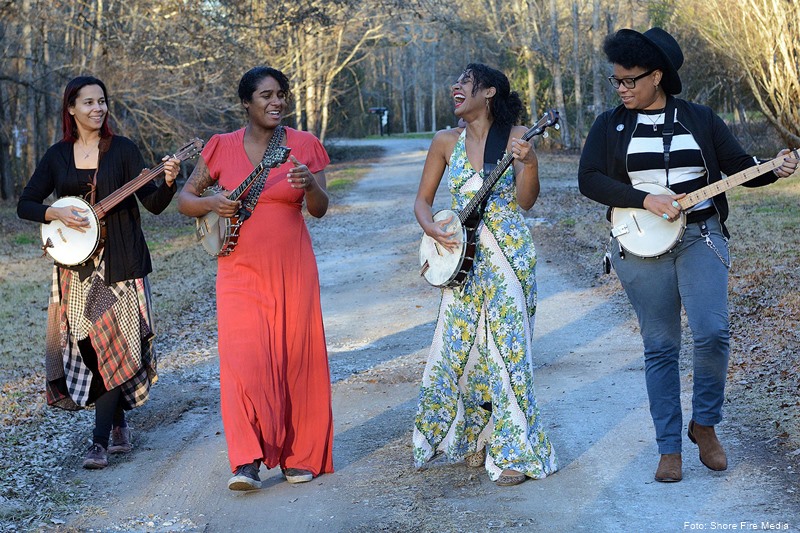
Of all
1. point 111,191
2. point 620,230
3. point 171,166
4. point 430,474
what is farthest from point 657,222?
point 111,191

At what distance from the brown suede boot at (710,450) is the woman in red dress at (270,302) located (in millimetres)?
2005

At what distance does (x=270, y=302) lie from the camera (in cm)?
586

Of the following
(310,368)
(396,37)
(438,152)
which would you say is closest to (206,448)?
(310,368)

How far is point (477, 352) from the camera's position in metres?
5.79

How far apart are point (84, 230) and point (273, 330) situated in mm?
1404

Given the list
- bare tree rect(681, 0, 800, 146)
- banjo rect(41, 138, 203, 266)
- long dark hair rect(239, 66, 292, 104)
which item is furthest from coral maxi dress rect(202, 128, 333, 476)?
bare tree rect(681, 0, 800, 146)

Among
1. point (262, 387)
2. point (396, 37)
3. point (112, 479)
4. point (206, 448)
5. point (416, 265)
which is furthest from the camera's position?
point (396, 37)

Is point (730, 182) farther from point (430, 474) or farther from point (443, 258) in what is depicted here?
point (430, 474)

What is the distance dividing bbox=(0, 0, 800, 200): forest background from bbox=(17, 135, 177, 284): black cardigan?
11.9 meters

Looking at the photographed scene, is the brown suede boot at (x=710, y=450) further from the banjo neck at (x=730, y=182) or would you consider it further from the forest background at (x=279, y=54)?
the forest background at (x=279, y=54)

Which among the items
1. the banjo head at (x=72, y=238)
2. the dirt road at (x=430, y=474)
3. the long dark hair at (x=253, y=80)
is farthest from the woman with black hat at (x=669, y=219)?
the banjo head at (x=72, y=238)

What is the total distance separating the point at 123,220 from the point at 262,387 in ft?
5.15

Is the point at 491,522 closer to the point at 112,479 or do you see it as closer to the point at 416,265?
the point at 112,479

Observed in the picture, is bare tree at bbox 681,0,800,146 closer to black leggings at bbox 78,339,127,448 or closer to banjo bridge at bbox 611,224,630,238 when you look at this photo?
banjo bridge at bbox 611,224,630,238
